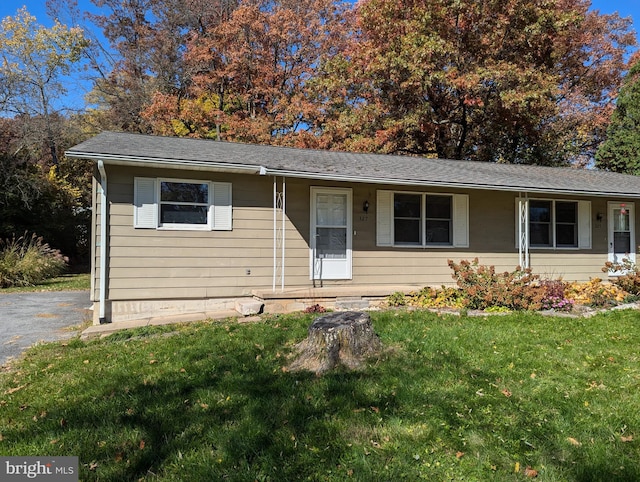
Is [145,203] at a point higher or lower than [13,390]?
higher

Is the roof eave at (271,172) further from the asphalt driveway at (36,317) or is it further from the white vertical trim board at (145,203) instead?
the asphalt driveway at (36,317)

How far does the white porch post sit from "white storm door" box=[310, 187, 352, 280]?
378cm

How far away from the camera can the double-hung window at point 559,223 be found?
32.2 ft

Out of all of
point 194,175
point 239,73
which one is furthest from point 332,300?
point 239,73

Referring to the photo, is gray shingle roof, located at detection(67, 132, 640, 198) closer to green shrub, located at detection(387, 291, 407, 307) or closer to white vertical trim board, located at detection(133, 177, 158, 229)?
white vertical trim board, located at detection(133, 177, 158, 229)

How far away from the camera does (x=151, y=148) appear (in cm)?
741

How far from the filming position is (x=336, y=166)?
334 inches

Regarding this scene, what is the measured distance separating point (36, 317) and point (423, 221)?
7481mm

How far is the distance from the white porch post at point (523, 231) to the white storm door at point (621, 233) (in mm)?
→ 2511

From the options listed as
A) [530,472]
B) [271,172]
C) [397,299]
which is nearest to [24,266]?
[271,172]

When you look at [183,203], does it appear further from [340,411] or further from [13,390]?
[340,411]

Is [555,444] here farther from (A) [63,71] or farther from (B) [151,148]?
(A) [63,71]

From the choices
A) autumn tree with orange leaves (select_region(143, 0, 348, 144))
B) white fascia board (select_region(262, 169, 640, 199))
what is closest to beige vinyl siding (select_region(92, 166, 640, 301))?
white fascia board (select_region(262, 169, 640, 199))

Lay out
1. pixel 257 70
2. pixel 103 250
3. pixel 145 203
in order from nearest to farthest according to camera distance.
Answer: pixel 103 250
pixel 145 203
pixel 257 70
